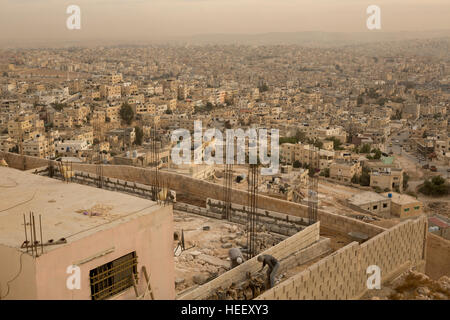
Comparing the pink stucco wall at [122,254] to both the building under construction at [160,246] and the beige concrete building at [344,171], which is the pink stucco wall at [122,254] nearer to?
the building under construction at [160,246]

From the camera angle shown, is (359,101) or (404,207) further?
(359,101)

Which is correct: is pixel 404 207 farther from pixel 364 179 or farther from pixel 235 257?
pixel 235 257

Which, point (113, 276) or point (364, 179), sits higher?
point (113, 276)

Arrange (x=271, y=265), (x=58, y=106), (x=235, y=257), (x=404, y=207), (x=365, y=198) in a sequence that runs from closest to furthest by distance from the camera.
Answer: (x=271, y=265) < (x=235, y=257) < (x=404, y=207) < (x=365, y=198) < (x=58, y=106)

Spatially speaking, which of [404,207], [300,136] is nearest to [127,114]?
[300,136]

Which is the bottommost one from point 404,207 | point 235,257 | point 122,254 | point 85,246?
point 404,207

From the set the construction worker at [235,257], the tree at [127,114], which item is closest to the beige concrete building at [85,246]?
the construction worker at [235,257]

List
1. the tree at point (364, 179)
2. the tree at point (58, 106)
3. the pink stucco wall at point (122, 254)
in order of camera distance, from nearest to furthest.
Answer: the pink stucco wall at point (122, 254) → the tree at point (364, 179) → the tree at point (58, 106)

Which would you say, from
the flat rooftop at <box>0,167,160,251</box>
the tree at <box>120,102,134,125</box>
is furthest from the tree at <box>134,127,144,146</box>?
the flat rooftop at <box>0,167,160,251</box>
